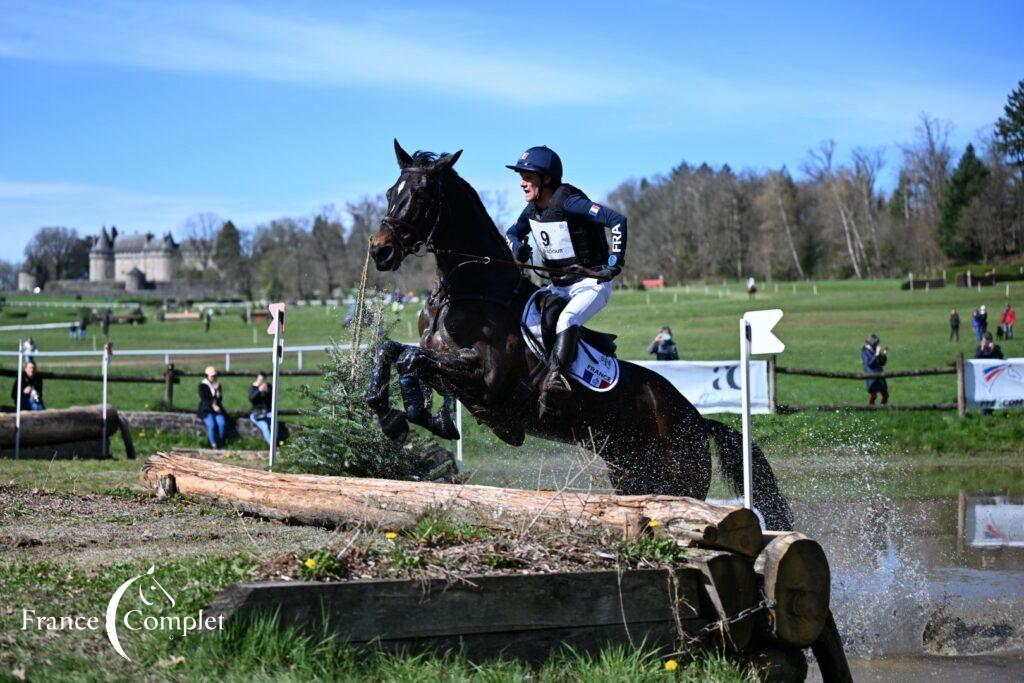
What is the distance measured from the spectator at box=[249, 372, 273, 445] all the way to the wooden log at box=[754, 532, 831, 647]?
1306 cm

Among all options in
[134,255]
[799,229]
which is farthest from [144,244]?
[799,229]

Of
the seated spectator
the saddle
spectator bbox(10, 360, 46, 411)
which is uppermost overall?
the saddle

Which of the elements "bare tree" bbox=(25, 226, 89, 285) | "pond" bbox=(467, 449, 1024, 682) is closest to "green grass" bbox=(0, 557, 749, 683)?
"pond" bbox=(467, 449, 1024, 682)

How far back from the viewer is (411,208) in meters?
7.48

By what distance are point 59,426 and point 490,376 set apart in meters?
10.3

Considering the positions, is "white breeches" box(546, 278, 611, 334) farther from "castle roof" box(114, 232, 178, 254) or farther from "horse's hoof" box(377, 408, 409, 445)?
"castle roof" box(114, 232, 178, 254)

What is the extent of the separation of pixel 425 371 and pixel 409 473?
3109 millimetres

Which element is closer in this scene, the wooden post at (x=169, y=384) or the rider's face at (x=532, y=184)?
the rider's face at (x=532, y=184)

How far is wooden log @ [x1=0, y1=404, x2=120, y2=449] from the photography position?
14531mm

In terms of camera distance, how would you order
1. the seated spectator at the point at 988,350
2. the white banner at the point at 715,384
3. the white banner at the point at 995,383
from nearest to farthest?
1. the white banner at the point at 715,384
2. the white banner at the point at 995,383
3. the seated spectator at the point at 988,350

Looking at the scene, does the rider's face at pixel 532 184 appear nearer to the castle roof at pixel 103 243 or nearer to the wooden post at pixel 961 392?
the wooden post at pixel 961 392

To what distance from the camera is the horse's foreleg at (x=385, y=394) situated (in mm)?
7492

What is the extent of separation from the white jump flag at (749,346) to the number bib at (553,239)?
1518mm

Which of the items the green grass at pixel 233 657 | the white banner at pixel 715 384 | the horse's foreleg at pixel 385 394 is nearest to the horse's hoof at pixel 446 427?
the horse's foreleg at pixel 385 394
